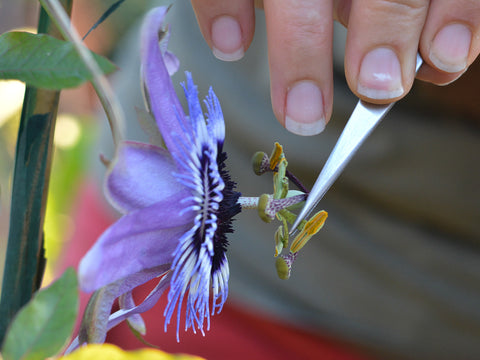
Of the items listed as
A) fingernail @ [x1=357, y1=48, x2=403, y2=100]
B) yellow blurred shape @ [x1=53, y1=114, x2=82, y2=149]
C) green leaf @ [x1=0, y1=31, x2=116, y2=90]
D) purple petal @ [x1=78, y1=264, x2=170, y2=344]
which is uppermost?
green leaf @ [x1=0, y1=31, x2=116, y2=90]

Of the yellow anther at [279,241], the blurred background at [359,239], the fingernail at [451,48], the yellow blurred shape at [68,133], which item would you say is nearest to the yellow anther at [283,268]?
the yellow anther at [279,241]

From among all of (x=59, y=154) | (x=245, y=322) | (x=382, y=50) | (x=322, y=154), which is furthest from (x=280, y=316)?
(x=59, y=154)

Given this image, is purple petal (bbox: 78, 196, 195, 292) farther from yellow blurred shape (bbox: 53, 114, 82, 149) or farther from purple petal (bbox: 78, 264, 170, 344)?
yellow blurred shape (bbox: 53, 114, 82, 149)

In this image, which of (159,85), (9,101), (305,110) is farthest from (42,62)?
(9,101)

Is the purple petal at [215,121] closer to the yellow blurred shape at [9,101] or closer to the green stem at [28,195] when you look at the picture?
the green stem at [28,195]

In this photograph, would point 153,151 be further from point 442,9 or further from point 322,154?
point 322,154

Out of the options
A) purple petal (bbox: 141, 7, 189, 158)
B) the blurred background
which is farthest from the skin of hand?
the blurred background
